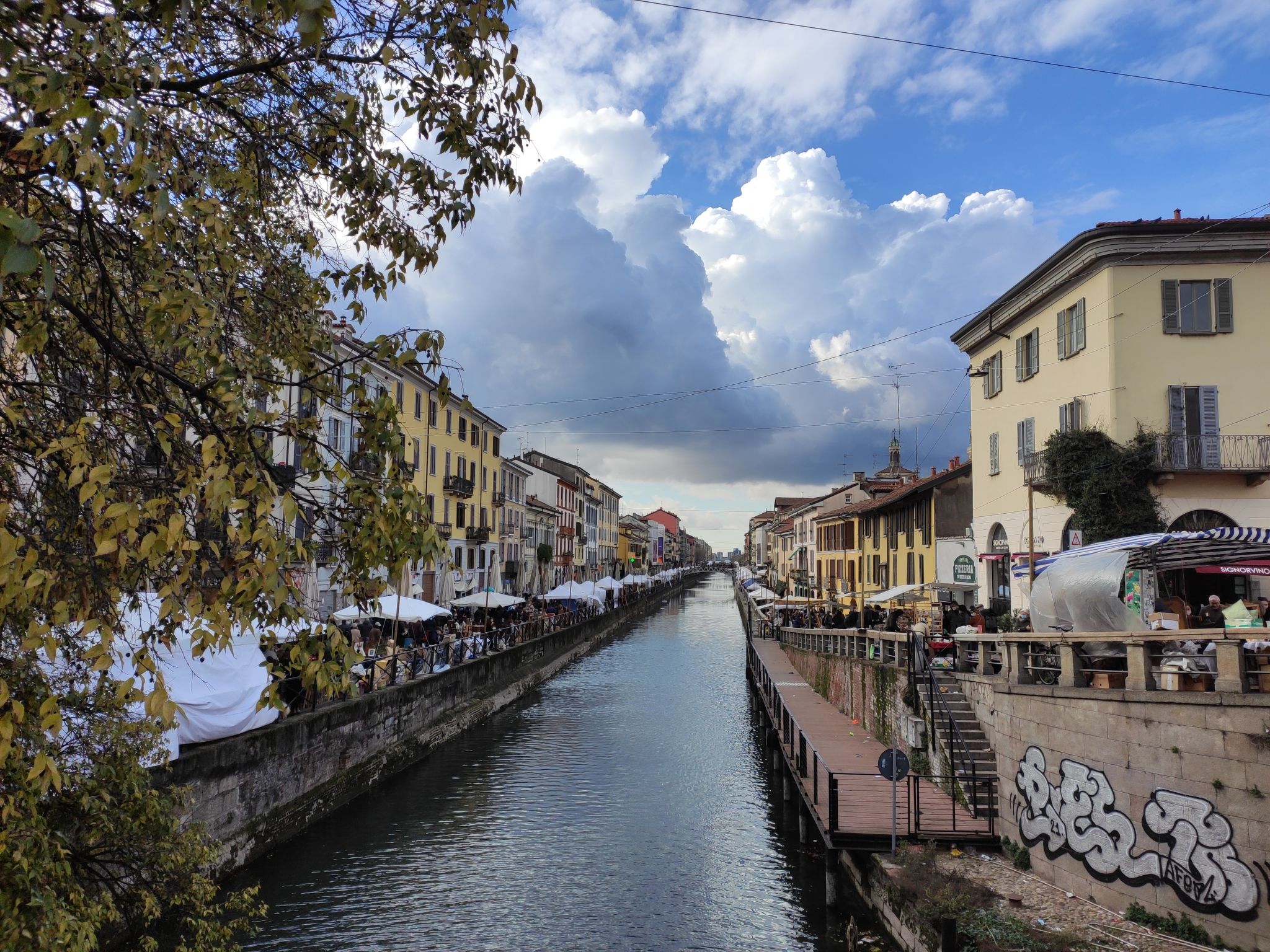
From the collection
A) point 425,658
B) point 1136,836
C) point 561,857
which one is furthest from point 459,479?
point 1136,836

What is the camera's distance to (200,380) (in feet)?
14.9

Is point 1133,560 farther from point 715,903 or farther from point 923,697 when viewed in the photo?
point 715,903

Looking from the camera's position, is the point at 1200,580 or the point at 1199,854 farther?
the point at 1200,580

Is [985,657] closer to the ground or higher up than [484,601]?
closer to the ground

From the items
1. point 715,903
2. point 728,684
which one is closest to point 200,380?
point 715,903

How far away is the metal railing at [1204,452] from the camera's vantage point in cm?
1977

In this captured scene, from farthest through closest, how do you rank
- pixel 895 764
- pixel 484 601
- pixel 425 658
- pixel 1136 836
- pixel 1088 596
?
pixel 484 601 < pixel 425 658 < pixel 1088 596 < pixel 895 764 < pixel 1136 836

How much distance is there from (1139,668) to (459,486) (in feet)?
125

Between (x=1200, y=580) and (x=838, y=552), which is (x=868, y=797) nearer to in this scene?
(x=1200, y=580)

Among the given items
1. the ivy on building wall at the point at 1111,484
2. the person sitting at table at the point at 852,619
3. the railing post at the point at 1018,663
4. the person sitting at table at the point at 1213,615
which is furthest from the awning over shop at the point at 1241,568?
the person sitting at table at the point at 852,619

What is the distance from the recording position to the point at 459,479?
147 feet

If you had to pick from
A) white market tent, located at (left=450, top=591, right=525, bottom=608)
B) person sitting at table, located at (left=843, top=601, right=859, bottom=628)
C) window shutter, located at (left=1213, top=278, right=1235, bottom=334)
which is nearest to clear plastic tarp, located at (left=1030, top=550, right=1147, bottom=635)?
window shutter, located at (left=1213, top=278, right=1235, bottom=334)

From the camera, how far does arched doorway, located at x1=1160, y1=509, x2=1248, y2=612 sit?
19828 mm

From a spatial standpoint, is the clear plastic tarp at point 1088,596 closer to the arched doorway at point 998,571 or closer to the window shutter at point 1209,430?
the window shutter at point 1209,430
